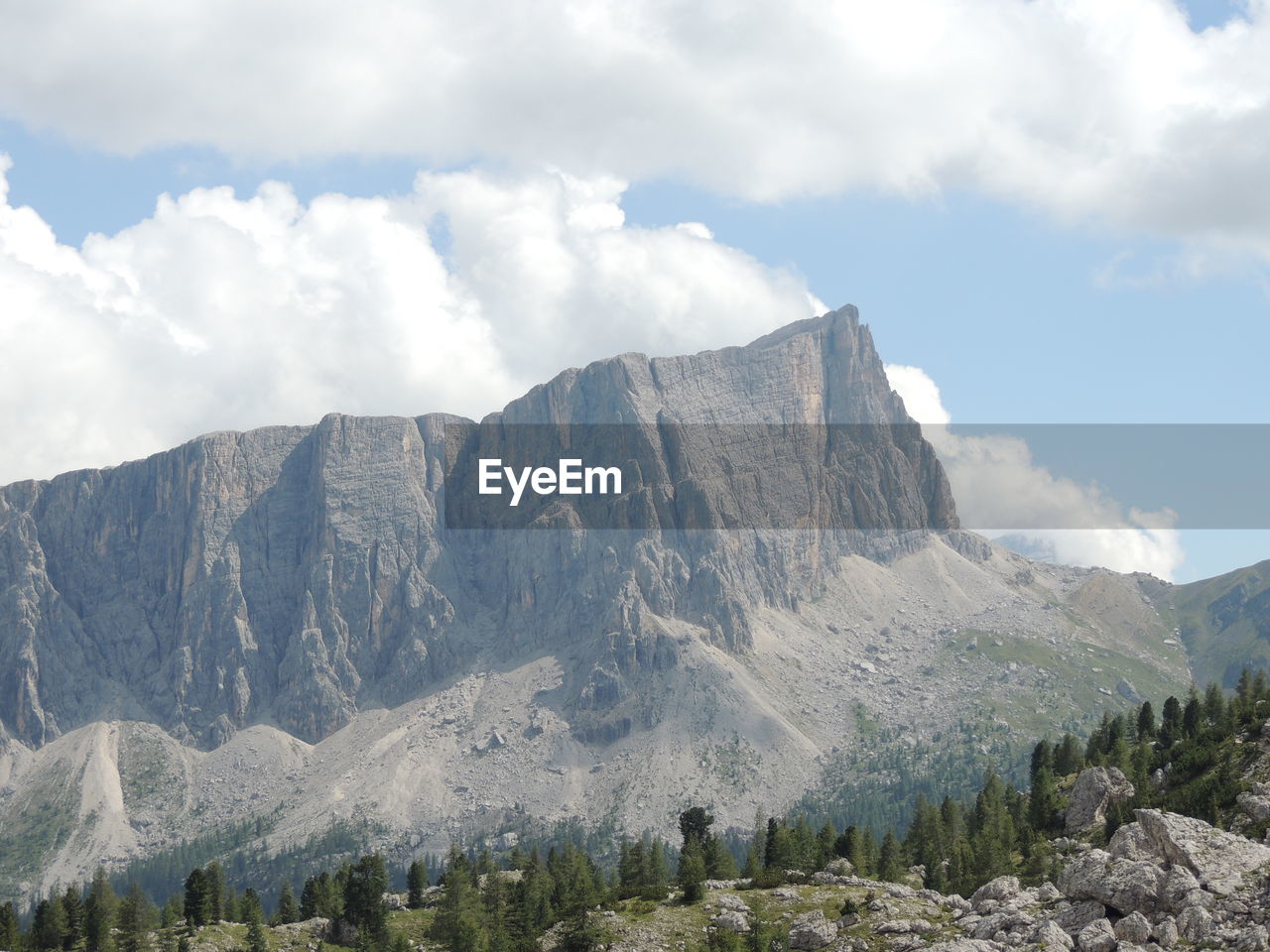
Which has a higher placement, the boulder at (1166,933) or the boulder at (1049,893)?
the boulder at (1049,893)

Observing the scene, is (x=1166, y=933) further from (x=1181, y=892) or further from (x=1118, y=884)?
(x=1118, y=884)

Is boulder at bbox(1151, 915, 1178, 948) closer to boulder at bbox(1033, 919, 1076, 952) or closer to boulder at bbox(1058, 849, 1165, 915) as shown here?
boulder at bbox(1058, 849, 1165, 915)

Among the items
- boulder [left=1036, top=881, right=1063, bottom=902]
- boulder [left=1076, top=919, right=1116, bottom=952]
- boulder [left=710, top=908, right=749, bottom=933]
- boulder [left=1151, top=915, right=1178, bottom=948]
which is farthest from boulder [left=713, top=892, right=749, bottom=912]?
boulder [left=1151, top=915, right=1178, bottom=948]

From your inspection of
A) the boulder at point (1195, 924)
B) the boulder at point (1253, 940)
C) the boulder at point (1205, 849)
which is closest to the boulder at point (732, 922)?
the boulder at point (1205, 849)

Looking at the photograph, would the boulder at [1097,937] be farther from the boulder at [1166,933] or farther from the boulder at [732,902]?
the boulder at [732,902]

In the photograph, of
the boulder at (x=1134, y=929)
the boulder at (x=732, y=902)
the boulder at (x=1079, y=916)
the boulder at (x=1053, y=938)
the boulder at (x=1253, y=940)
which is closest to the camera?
the boulder at (x=1253, y=940)

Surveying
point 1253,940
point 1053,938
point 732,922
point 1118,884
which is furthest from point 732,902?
point 1253,940

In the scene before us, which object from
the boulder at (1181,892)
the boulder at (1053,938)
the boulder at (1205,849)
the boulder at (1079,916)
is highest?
the boulder at (1205,849)

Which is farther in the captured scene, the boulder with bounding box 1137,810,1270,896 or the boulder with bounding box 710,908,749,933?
the boulder with bounding box 710,908,749,933
